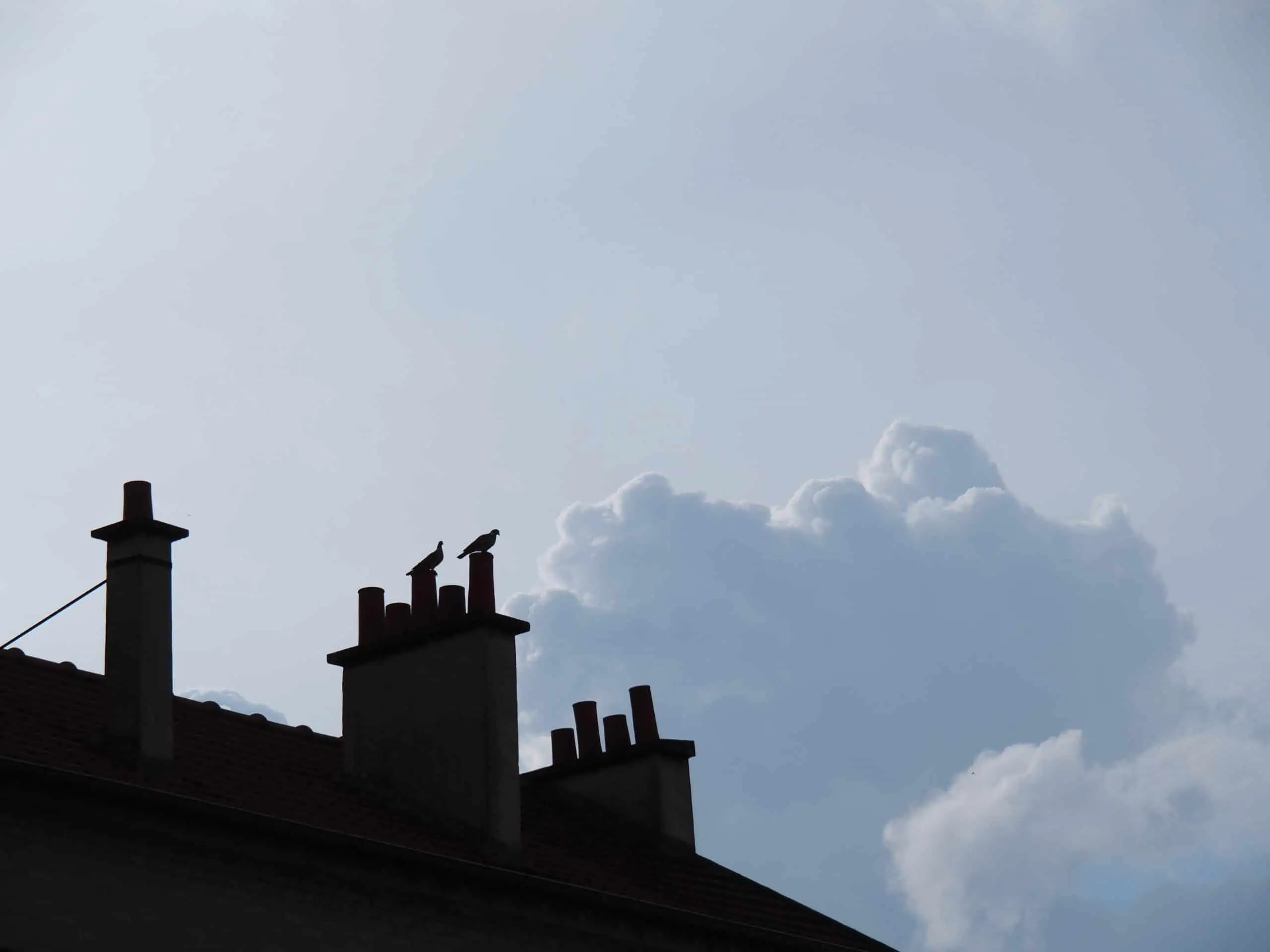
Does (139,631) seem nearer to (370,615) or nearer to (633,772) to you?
(370,615)

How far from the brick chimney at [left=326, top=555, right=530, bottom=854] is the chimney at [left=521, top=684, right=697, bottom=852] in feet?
14.4

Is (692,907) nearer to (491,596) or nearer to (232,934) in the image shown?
(491,596)

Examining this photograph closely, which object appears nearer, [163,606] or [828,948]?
[163,606]

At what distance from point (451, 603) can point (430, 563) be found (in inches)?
30.1

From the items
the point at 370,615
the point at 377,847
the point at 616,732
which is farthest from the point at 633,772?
the point at 377,847

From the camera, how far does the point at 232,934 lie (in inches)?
500

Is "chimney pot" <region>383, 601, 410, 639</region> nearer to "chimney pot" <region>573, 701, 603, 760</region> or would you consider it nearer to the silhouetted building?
the silhouetted building

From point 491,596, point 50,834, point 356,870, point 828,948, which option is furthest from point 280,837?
point 828,948

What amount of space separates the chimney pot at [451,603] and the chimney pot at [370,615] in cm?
77

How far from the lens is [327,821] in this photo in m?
14.4

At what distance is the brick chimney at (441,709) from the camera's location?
16250mm

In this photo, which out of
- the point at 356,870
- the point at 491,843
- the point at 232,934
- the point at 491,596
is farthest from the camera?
the point at 491,596

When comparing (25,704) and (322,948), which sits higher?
(25,704)

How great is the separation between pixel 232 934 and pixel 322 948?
0.81m
